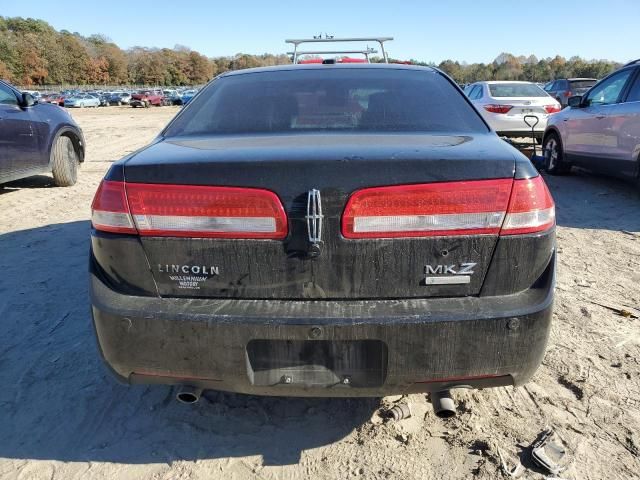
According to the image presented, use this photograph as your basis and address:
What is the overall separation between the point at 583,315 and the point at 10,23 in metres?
139

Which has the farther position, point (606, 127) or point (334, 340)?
point (606, 127)

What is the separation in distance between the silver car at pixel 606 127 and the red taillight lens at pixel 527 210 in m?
5.34

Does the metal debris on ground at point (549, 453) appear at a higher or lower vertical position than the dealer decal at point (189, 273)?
lower

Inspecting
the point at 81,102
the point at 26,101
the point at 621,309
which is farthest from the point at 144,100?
the point at 621,309

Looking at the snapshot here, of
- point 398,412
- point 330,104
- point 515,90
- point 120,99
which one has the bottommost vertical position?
point 120,99

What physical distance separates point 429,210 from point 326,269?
43cm

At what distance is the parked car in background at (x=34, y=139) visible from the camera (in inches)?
259

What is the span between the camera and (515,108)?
10.7 metres

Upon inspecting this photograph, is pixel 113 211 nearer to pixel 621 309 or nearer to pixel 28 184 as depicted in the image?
pixel 621 309

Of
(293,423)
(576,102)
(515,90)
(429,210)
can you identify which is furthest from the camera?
(515,90)

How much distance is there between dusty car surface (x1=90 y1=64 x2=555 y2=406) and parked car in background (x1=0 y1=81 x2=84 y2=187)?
5612mm

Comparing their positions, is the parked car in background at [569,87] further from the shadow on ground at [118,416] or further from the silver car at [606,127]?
the shadow on ground at [118,416]

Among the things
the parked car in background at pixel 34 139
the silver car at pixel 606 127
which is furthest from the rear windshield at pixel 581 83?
the parked car in background at pixel 34 139

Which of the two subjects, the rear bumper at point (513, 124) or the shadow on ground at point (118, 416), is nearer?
the shadow on ground at point (118, 416)
